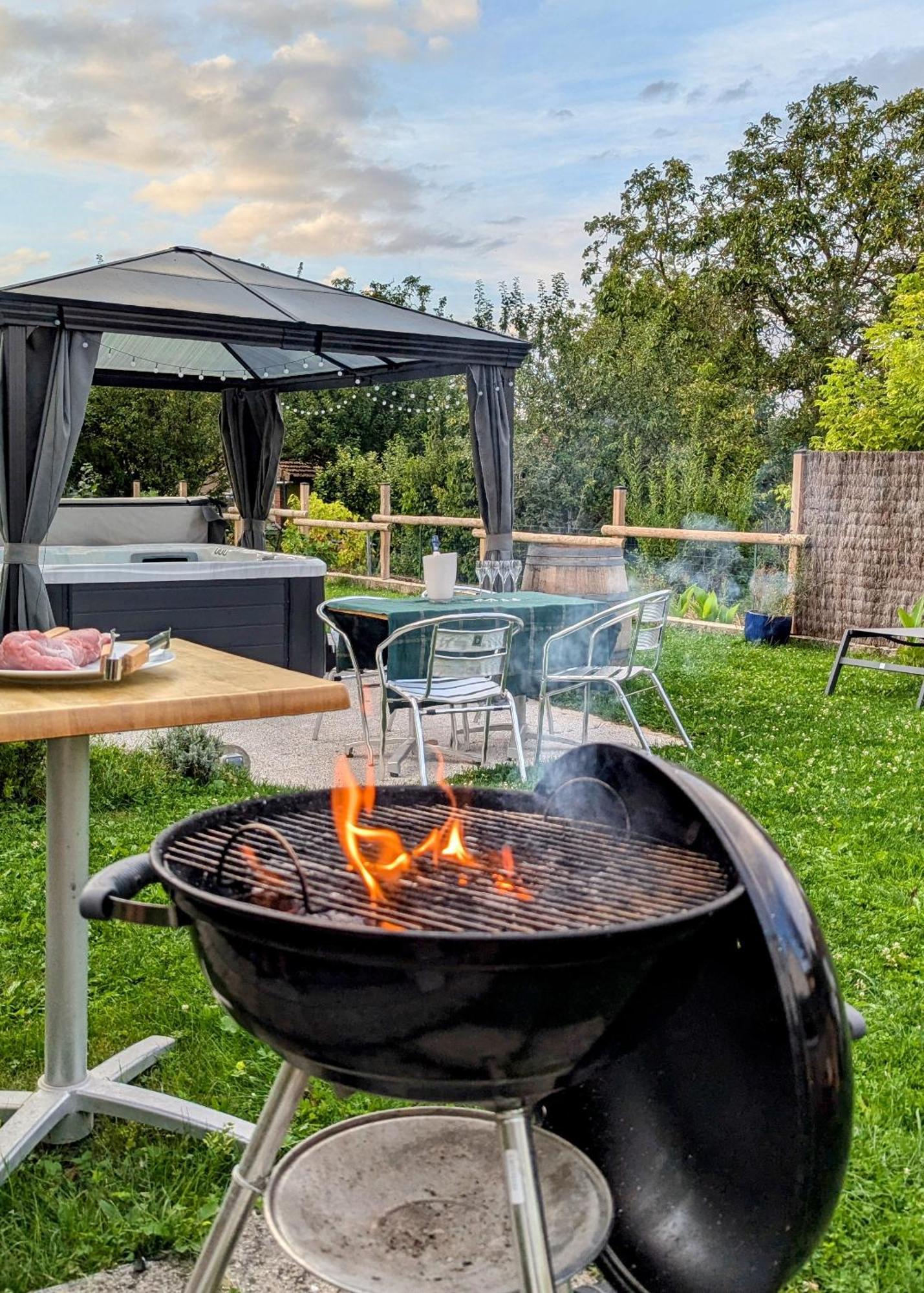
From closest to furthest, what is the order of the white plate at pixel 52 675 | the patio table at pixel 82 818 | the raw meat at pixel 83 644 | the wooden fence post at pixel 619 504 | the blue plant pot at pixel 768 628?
1. the patio table at pixel 82 818
2. the white plate at pixel 52 675
3. the raw meat at pixel 83 644
4. the blue plant pot at pixel 768 628
5. the wooden fence post at pixel 619 504

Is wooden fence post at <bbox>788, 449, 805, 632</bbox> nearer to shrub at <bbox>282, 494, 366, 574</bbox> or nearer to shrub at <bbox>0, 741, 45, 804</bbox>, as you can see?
shrub at <bbox>282, 494, 366, 574</bbox>

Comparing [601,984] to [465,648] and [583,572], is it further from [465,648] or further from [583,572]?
[583,572]

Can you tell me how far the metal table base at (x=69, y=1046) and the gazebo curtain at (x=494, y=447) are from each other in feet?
16.5

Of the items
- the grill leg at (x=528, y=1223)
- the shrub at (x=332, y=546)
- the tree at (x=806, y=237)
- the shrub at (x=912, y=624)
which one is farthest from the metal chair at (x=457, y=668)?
the tree at (x=806, y=237)

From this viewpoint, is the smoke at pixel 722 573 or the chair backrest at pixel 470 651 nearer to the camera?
the chair backrest at pixel 470 651

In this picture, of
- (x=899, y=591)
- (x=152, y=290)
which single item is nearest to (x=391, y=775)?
(x=152, y=290)

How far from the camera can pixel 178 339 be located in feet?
22.4

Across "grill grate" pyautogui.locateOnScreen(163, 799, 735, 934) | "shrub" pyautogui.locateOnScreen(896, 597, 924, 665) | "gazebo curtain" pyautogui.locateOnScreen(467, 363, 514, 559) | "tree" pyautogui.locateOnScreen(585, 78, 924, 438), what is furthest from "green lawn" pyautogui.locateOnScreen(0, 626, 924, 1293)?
"tree" pyautogui.locateOnScreen(585, 78, 924, 438)

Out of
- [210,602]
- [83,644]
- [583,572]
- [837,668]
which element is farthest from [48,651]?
[837,668]

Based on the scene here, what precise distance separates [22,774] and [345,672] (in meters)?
2.86

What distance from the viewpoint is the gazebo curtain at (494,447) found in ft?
22.3

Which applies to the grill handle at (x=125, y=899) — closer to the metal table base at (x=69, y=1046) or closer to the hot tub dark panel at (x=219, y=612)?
the metal table base at (x=69, y=1046)

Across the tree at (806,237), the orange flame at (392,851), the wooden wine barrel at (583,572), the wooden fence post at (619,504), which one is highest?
the tree at (806,237)

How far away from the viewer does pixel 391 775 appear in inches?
193
